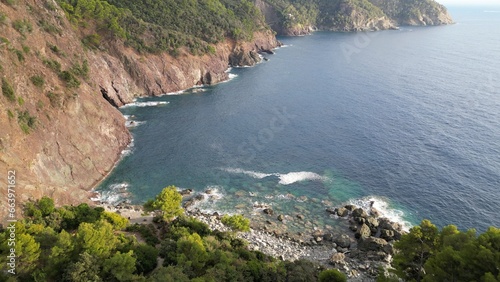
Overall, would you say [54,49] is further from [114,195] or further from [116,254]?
[116,254]

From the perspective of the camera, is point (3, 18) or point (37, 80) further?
point (37, 80)

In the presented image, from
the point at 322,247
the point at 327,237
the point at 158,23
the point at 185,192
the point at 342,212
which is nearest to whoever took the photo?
the point at 322,247

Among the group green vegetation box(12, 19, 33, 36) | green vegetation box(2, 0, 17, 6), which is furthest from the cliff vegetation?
green vegetation box(2, 0, 17, 6)

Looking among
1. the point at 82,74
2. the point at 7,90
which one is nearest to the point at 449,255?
the point at 7,90

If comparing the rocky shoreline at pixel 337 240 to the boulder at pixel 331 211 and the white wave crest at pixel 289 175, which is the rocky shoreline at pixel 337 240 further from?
the white wave crest at pixel 289 175

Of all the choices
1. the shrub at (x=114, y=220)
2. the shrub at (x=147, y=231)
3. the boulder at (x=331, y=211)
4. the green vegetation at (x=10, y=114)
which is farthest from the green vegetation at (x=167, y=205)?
the boulder at (x=331, y=211)

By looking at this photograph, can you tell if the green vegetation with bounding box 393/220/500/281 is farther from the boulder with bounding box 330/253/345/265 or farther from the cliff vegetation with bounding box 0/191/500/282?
the boulder with bounding box 330/253/345/265

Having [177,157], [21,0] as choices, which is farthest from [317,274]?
[21,0]

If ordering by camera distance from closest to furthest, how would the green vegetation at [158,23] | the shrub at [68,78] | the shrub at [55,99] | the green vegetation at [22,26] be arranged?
the shrub at [55,99] < the green vegetation at [22,26] < the shrub at [68,78] < the green vegetation at [158,23]

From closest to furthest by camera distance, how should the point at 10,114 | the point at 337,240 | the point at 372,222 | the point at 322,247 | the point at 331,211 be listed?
the point at 10,114, the point at 322,247, the point at 337,240, the point at 372,222, the point at 331,211
